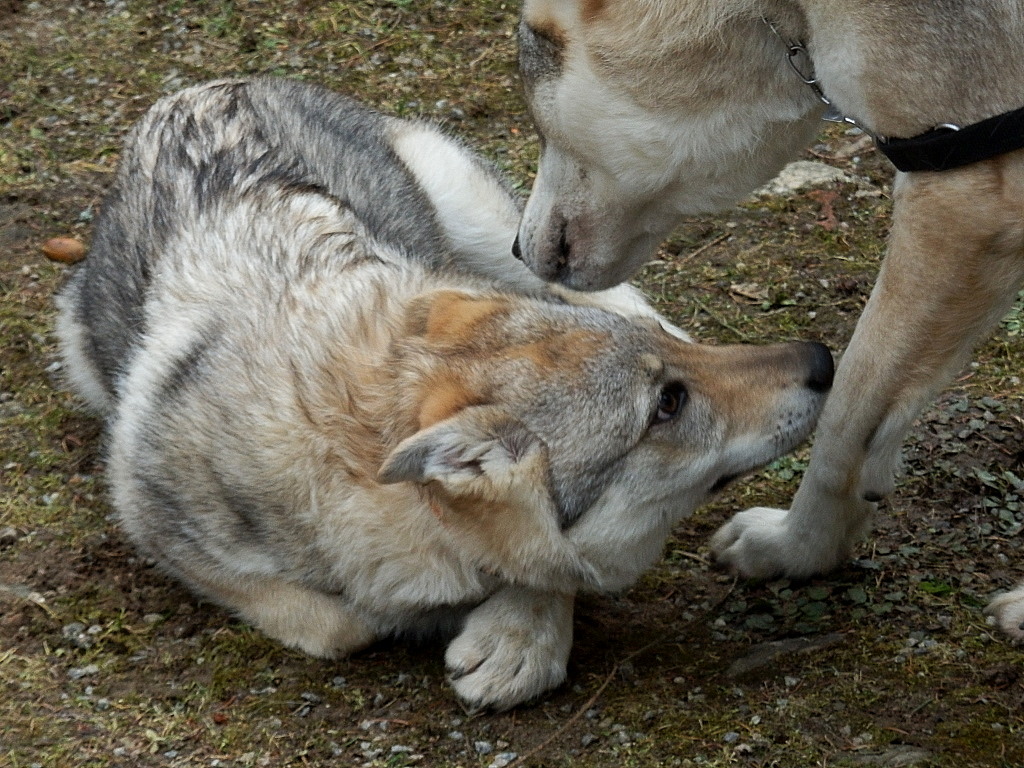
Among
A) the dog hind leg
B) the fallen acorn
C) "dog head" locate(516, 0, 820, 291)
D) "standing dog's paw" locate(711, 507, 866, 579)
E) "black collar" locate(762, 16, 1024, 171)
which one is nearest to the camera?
"black collar" locate(762, 16, 1024, 171)

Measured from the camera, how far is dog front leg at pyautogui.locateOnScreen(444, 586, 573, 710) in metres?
3.66

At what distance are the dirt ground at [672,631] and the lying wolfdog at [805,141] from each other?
26 centimetres

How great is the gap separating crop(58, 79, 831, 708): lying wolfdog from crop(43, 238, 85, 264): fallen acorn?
1.53 metres

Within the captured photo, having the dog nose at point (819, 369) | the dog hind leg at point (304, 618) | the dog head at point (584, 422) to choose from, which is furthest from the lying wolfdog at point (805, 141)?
the dog hind leg at point (304, 618)

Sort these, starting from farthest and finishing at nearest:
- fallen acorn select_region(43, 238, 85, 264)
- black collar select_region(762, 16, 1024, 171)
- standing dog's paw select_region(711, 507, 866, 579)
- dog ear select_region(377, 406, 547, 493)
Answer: fallen acorn select_region(43, 238, 85, 264), standing dog's paw select_region(711, 507, 866, 579), dog ear select_region(377, 406, 547, 493), black collar select_region(762, 16, 1024, 171)

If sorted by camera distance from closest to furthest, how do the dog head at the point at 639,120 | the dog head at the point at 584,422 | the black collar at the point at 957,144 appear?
1. the black collar at the point at 957,144
2. the dog head at the point at 584,422
3. the dog head at the point at 639,120

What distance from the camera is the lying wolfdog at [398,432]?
3482 mm

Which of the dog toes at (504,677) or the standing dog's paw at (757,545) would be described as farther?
the standing dog's paw at (757,545)

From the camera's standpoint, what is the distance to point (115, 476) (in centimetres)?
425

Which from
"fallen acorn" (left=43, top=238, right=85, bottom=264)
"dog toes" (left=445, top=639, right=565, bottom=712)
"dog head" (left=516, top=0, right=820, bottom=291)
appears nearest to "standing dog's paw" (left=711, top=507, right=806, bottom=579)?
"dog toes" (left=445, top=639, right=565, bottom=712)

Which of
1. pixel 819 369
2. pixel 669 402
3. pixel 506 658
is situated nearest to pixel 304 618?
pixel 506 658

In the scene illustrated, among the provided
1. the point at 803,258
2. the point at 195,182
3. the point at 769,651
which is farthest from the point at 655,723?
the point at 803,258

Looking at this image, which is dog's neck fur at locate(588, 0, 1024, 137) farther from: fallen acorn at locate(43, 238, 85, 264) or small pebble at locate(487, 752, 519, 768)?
fallen acorn at locate(43, 238, 85, 264)

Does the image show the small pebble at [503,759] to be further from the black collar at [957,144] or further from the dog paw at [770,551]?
the black collar at [957,144]
